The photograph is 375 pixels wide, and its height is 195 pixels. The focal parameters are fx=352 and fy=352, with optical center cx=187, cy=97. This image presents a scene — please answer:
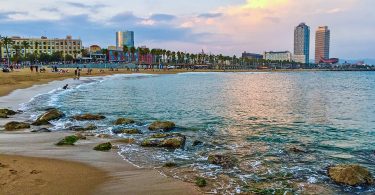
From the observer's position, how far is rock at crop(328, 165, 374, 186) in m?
11.2

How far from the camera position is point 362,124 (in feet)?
81.8

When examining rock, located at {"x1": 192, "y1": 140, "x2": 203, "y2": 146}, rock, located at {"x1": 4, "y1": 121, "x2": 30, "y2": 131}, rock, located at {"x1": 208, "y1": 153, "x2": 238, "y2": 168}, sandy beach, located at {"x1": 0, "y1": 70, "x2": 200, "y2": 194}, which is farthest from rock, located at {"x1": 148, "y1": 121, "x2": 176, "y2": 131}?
rock, located at {"x1": 208, "y1": 153, "x2": 238, "y2": 168}

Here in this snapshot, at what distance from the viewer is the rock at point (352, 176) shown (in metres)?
11.2

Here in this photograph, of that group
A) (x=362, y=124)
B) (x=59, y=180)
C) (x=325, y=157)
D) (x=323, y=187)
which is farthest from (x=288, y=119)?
(x=59, y=180)

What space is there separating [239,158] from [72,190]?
7.35 meters

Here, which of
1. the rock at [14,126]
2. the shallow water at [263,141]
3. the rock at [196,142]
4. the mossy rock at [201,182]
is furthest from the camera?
the rock at [14,126]

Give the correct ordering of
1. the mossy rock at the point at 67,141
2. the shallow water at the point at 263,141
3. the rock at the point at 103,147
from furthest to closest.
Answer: the mossy rock at the point at 67,141
the rock at the point at 103,147
the shallow water at the point at 263,141

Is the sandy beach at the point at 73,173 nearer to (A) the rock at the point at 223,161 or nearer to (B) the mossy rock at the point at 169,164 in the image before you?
(B) the mossy rock at the point at 169,164

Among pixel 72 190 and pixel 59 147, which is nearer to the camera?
pixel 72 190

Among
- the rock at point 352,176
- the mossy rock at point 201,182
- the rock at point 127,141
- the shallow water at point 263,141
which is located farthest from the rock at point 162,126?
the rock at point 352,176

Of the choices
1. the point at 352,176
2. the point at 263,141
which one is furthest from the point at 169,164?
the point at 263,141

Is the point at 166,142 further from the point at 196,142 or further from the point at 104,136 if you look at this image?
the point at 104,136

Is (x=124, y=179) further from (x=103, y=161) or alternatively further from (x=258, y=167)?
Answer: (x=258, y=167)

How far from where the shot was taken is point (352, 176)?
37.3 ft
